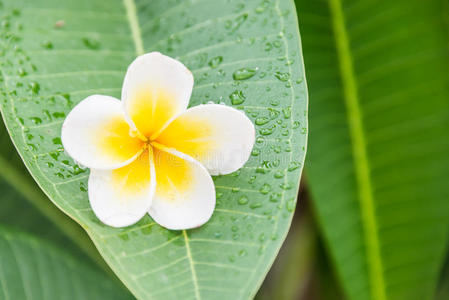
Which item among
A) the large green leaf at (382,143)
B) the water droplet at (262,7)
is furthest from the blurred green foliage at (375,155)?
the water droplet at (262,7)

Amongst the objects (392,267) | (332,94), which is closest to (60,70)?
(332,94)

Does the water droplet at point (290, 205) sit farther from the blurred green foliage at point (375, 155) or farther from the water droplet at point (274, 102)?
the blurred green foliage at point (375, 155)

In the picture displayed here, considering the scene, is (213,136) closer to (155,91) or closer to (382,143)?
(155,91)

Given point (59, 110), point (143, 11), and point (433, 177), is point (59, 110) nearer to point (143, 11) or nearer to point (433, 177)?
point (143, 11)

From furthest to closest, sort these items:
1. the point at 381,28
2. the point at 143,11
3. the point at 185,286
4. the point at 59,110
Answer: the point at 381,28, the point at 143,11, the point at 59,110, the point at 185,286

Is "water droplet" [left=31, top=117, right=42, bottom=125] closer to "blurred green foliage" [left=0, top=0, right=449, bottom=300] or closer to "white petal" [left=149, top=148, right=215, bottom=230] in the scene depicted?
"white petal" [left=149, top=148, right=215, bottom=230]

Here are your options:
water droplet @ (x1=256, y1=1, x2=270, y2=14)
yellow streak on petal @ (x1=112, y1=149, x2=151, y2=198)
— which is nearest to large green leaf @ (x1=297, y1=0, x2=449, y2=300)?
water droplet @ (x1=256, y1=1, x2=270, y2=14)

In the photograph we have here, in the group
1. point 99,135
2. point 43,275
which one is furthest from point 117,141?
point 43,275
